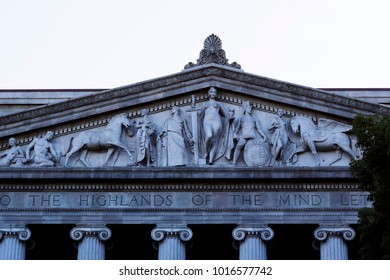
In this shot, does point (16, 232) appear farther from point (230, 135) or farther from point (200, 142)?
point (230, 135)

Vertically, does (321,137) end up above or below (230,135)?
below

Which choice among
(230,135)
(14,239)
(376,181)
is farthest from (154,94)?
(376,181)

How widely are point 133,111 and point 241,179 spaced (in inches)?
181

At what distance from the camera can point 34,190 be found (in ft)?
137

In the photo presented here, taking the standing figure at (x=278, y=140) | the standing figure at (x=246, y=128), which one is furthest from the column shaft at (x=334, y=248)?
the standing figure at (x=246, y=128)

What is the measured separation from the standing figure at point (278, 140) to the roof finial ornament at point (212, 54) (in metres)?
2.73

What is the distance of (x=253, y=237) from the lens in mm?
41000

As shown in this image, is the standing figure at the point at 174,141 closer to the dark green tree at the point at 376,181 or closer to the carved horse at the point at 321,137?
the carved horse at the point at 321,137

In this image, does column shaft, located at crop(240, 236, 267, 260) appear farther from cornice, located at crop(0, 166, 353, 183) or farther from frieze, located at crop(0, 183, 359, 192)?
cornice, located at crop(0, 166, 353, 183)

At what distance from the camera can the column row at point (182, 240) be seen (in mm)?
40875

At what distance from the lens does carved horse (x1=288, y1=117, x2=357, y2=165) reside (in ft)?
137

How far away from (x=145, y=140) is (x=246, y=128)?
343 centimetres
